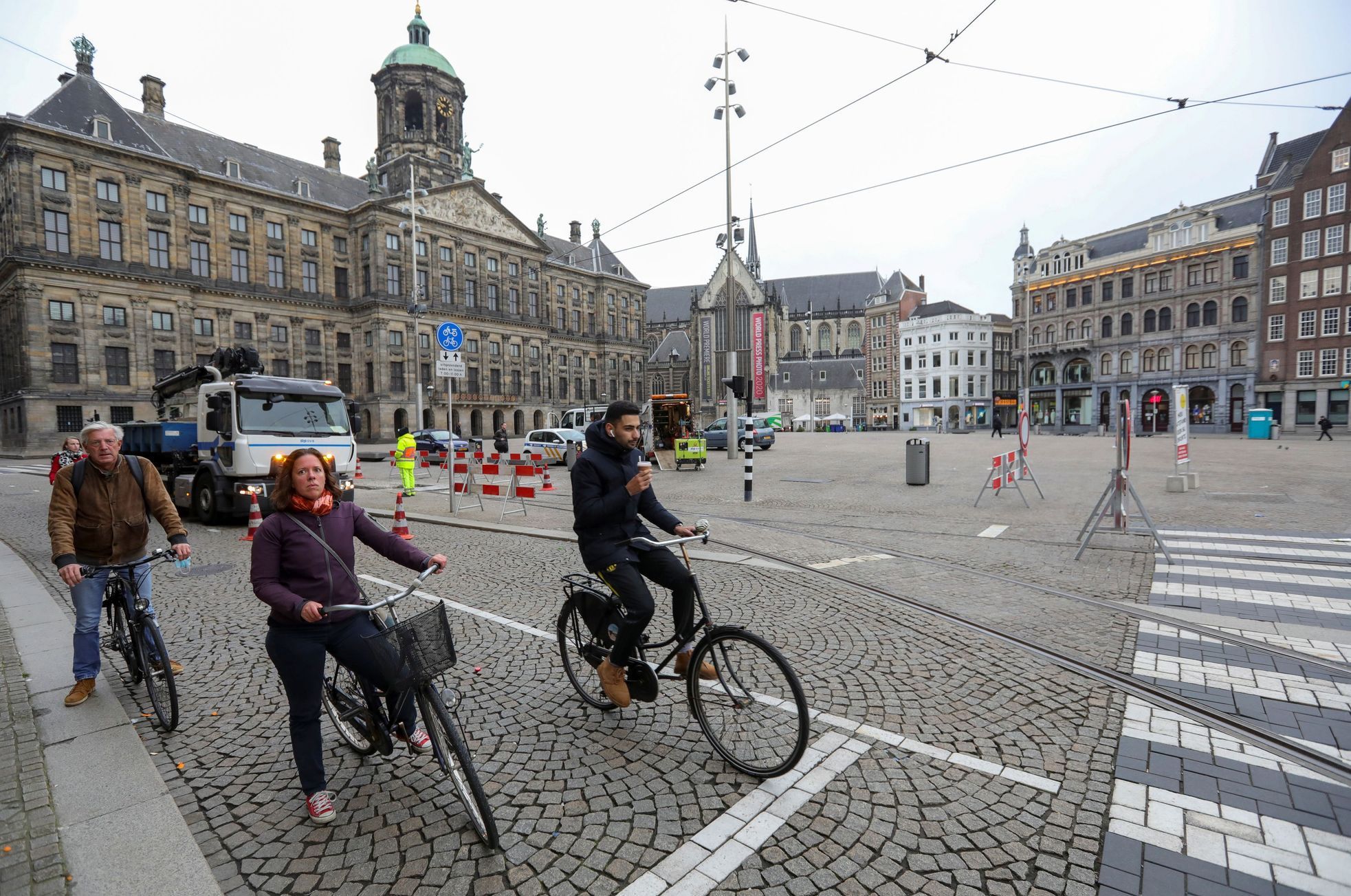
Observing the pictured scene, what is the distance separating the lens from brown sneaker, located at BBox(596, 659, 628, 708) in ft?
12.2

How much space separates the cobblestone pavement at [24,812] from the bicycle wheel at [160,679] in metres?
0.53

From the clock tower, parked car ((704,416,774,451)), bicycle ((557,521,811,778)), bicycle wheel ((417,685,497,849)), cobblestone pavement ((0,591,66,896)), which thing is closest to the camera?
cobblestone pavement ((0,591,66,896))

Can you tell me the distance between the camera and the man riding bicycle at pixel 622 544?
11.5 feet

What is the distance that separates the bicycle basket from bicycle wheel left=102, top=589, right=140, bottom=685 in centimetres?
270

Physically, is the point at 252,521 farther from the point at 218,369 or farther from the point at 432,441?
the point at 432,441

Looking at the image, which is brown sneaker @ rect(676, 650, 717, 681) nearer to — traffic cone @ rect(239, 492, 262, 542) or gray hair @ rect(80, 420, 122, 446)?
gray hair @ rect(80, 420, 122, 446)

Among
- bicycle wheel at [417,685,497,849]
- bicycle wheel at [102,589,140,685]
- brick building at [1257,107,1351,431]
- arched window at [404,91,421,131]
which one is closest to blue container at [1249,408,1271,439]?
brick building at [1257,107,1351,431]

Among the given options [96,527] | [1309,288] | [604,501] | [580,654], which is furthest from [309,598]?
[1309,288]

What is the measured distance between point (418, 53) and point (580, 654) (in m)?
70.1

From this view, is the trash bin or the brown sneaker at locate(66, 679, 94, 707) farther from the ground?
the trash bin

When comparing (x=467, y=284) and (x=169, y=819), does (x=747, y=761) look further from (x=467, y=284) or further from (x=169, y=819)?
(x=467, y=284)

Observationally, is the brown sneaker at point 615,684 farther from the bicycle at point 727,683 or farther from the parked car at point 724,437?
the parked car at point 724,437

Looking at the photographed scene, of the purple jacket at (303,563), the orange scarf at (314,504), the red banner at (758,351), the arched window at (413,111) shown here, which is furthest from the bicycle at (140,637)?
the arched window at (413,111)

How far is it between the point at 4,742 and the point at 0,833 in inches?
46.1
